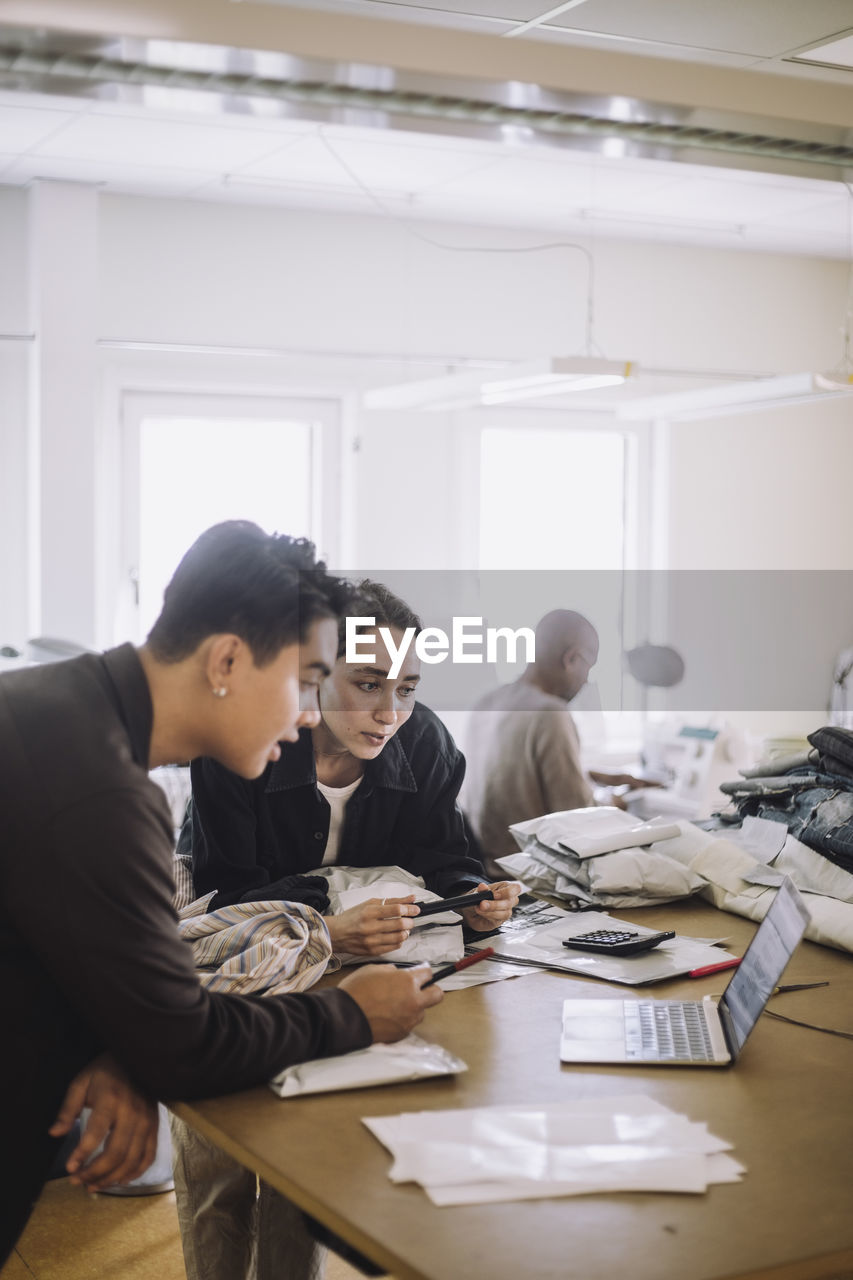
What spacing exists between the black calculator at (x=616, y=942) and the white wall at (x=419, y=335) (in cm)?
333

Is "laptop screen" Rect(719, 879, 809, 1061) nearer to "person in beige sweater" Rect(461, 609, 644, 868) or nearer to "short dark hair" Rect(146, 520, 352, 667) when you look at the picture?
"short dark hair" Rect(146, 520, 352, 667)

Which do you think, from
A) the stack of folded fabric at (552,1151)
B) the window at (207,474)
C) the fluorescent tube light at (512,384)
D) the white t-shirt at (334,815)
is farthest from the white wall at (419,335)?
the stack of folded fabric at (552,1151)

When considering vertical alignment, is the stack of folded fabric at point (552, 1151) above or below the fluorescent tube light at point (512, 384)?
below

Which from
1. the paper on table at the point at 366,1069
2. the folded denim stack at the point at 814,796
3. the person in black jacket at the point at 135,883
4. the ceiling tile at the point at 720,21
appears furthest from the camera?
the ceiling tile at the point at 720,21

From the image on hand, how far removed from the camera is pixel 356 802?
2.41m

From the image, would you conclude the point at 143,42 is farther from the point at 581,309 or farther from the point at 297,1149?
the point at 581,309

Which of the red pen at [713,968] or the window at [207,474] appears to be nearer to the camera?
the red pen at [713,968]

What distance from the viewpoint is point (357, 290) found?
18.8 ft

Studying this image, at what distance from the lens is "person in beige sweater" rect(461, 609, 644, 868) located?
3.63m

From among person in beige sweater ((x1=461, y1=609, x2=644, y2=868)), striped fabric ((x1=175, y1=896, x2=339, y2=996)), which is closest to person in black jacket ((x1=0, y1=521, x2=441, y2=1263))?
striped fabric ((x1=175, y1=896, x2=339, y2=996))

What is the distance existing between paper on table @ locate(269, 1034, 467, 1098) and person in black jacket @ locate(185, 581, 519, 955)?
38 cm

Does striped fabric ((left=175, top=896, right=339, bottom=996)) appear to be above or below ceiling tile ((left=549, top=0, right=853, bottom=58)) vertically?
below

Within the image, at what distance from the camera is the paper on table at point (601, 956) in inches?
85.3

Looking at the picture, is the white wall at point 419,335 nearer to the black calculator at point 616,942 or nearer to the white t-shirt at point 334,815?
the white t-shirt at point 334,815
